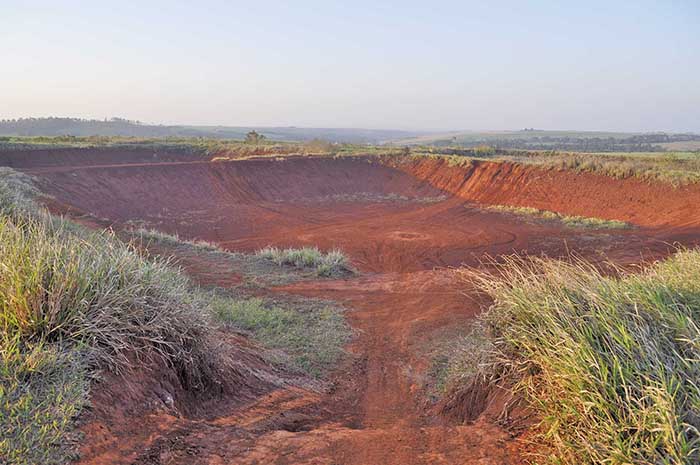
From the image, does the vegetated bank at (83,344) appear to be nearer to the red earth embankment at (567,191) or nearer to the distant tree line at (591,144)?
the red earth embankment at (567,191)

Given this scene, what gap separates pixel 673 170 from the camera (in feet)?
83.7

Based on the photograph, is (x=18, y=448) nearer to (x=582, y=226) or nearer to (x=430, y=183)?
(x=582, y=226)

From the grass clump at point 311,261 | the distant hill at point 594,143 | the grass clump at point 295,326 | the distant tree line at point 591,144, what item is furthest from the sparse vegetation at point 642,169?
the distant hill at point 594,143

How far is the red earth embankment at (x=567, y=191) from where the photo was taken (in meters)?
22.1

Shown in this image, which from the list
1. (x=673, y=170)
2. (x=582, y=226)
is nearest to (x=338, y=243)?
(x=582, y=226)

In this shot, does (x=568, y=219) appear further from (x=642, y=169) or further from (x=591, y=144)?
(x=591, y=144)

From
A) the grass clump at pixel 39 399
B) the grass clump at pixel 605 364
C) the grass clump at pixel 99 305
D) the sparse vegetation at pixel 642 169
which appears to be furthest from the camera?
the sparse vegetation at pixel 642 169

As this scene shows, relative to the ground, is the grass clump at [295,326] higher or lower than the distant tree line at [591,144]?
lower

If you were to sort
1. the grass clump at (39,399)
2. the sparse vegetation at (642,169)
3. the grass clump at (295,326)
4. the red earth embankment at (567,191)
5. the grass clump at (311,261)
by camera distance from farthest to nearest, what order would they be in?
the sparse vegetation at (642,169), the red earth embankment at (567,191), the grass clump at (311,261), the grass clump at (295,326), the grass clump at (39,399)

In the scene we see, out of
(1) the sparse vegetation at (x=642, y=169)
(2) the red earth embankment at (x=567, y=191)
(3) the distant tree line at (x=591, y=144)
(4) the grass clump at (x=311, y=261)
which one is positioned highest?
(3) the distant tree line at (x=591, y=144)

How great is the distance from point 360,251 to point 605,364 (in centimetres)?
1448

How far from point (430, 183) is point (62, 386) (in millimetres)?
31656

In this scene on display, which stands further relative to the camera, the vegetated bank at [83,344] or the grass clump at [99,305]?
the grass clump at [99,305]

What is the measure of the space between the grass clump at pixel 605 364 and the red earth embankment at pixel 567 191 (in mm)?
19225
